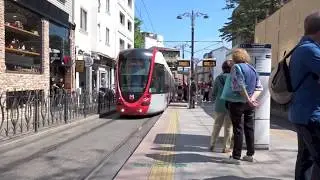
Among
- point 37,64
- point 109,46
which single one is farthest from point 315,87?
point 109,46

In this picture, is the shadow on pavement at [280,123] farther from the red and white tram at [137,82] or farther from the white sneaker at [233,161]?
the white sneaker at [233,161]

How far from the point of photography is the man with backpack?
5.31 meters

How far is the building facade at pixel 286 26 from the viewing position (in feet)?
Result: 78.7

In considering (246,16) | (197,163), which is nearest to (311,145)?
(197,163)

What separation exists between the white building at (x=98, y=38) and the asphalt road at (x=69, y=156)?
15.6 m

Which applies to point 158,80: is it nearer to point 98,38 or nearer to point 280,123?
point 280,123

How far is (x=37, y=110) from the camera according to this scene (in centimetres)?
1514

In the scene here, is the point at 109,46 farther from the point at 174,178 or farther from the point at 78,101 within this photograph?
the point at 174,178

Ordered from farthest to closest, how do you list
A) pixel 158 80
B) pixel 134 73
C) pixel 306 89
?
pixel 158 80 < pixel 134 73 < pixel 306 89

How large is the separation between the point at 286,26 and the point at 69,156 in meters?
19.1

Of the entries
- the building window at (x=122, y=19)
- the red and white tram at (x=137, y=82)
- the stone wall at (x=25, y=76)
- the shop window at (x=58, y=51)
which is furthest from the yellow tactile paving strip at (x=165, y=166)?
the building window at (x=122, y=19)

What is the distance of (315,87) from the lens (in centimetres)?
542

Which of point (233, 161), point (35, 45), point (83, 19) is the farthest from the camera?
point (83, 19)

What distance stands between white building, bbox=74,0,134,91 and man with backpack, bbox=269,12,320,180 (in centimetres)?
2457
